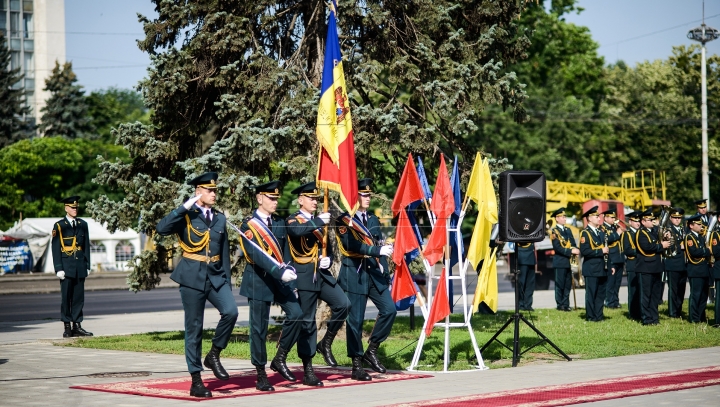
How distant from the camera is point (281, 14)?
15.0m

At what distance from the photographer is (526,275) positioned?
20578 mm

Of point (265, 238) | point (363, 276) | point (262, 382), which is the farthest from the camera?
point (363, 276)

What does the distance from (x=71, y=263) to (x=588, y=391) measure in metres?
9.81

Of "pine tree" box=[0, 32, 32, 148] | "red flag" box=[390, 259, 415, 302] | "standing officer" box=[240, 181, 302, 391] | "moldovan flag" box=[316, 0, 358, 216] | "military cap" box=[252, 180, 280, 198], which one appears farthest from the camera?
"pine tree" box=[0, 32, 32, 148]

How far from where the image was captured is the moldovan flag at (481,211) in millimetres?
12148

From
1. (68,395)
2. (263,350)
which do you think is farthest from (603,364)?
(68,395)

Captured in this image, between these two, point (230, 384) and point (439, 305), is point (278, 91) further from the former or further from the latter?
point (230, 384)

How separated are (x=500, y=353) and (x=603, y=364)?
1580 millimetres

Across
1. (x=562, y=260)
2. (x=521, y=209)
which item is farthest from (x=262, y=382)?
(x=562, y=260)

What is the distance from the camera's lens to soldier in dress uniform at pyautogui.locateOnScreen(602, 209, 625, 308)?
68.6 ft

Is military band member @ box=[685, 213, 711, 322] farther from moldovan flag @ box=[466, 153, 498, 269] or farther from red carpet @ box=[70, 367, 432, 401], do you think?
red carpet @ box=[70, 367, 432, 401]

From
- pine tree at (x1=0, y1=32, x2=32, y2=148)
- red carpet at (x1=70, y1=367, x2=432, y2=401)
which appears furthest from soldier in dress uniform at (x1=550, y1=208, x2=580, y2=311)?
pine tree at (x1=0, y1=32, x2=32, y2=148)

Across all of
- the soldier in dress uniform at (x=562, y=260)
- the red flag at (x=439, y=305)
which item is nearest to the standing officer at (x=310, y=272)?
the red flag at (x=439, y=305)

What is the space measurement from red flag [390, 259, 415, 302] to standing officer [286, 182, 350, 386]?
135 cm
